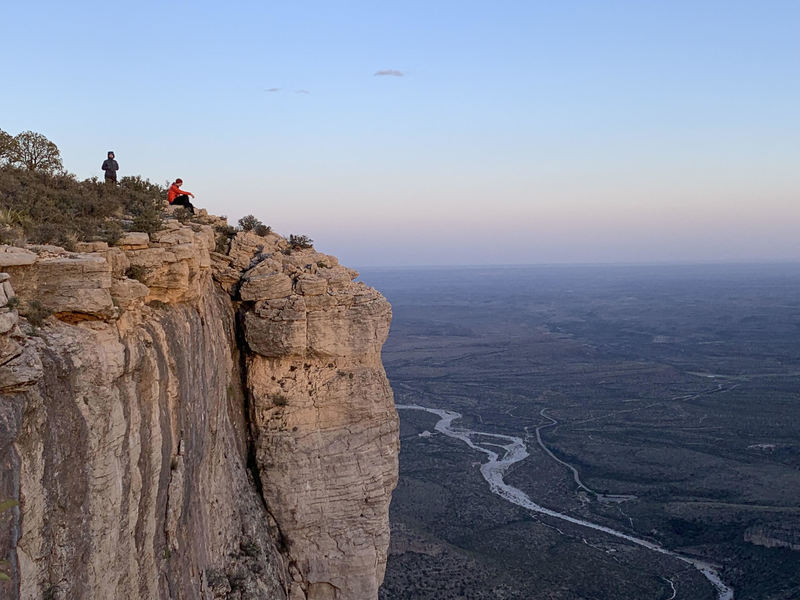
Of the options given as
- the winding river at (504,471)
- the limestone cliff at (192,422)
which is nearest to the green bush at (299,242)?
the limestone cliff at (192,422)

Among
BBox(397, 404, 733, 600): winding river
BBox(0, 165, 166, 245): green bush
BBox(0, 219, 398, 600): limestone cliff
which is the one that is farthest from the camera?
BBox(397, 404, 733, 600): winding river

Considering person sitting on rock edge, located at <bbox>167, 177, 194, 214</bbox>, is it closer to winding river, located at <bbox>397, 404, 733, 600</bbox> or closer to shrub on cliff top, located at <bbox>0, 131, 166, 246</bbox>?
shrub on cliff top, located at <bbox>0, 131, 166, 246</bbox>

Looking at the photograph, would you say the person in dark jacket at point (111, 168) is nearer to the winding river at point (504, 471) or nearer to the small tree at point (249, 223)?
the small tree at point (249, 223)

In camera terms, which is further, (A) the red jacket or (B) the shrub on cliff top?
(A) the red jacket

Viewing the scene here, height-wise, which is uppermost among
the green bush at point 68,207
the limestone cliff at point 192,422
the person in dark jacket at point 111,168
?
the person in dark jacket at point 111,168

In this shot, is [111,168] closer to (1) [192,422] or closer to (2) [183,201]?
(2) [183,201]

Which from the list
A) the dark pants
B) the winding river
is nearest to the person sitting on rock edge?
A: the dark pants

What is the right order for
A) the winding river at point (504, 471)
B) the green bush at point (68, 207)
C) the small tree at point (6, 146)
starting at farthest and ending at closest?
the winding river at point (504, 471) < the small tree at point (6, 146) < the green bush at point (68, 207)
